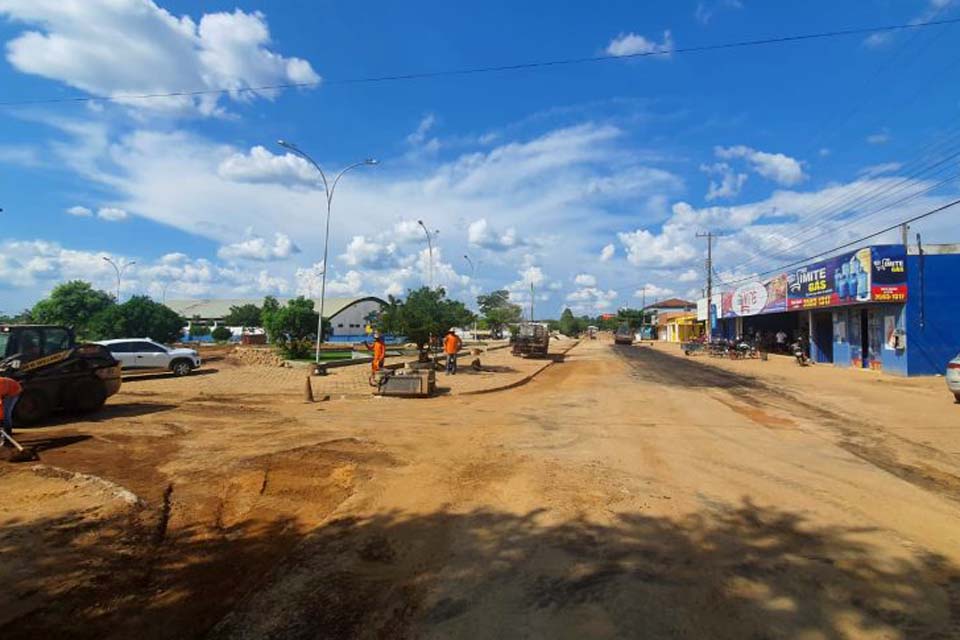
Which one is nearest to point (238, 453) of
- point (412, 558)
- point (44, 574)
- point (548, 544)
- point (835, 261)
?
point (44, 574)

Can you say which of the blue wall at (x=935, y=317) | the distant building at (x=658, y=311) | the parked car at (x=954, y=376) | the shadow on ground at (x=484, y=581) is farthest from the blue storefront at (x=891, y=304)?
the distant building at (x=658, y=311)

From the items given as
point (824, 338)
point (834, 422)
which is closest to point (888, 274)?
point (824, 338)

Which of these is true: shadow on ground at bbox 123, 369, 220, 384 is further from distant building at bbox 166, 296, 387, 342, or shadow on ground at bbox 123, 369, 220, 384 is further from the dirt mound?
distant building at bbox 166, 296, 387, 342

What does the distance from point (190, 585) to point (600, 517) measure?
→ 3.68 metres

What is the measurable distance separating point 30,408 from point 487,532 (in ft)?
36.8

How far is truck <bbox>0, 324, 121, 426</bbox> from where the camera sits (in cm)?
1187

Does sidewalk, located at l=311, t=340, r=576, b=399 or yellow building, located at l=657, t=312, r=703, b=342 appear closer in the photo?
sidewalk, located at l=311, t=340, r=576, b=399

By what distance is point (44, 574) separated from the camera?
15.3 ft

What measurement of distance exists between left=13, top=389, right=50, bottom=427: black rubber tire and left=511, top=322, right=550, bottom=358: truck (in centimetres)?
2810

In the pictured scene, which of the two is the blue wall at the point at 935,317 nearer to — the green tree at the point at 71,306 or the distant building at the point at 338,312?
the green tree at the point at 71,306

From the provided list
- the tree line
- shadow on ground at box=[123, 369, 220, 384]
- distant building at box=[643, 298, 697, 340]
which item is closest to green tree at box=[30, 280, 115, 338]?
the tree line

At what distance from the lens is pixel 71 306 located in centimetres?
4838

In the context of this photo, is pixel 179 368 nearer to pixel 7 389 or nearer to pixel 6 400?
pixel 6 400

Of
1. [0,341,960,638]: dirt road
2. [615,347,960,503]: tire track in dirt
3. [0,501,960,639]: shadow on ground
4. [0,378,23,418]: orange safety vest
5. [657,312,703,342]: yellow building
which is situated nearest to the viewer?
[0,501,960,639]: shadow on ground
